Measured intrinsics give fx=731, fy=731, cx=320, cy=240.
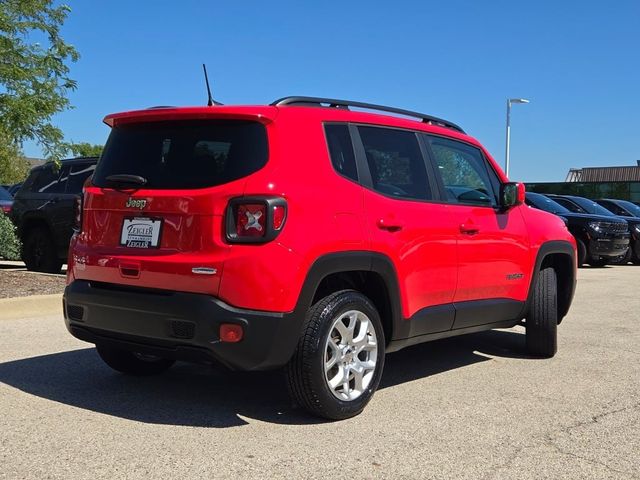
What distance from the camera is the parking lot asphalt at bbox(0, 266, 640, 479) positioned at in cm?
Answer: 367

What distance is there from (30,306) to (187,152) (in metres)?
4.69

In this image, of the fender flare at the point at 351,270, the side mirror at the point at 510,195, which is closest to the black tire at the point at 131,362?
the fender flare at the point at 351,270

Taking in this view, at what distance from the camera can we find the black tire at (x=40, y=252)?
36.8 feet

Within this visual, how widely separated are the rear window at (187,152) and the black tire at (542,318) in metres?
3.23

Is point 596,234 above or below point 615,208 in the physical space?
below

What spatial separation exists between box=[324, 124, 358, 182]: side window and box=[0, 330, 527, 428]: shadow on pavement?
1541 mm

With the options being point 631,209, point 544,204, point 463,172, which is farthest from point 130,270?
point 631,209

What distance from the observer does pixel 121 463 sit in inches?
143

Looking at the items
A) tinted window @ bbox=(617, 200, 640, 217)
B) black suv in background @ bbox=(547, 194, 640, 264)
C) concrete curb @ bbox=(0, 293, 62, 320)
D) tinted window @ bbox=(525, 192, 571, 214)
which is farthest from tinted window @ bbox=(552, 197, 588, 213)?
concrete curb @ bbox=(0, 293, 62, 320)

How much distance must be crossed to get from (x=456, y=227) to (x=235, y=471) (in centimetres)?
253

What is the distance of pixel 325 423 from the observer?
440 centimetres

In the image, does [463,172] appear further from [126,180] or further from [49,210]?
[49,210]

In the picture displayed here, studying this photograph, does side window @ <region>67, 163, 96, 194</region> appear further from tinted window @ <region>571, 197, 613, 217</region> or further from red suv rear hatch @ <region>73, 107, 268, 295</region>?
tinted window @ <region>571, 197, 613, 217</region>

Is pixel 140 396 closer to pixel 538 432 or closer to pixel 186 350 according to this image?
pixel 186 350
